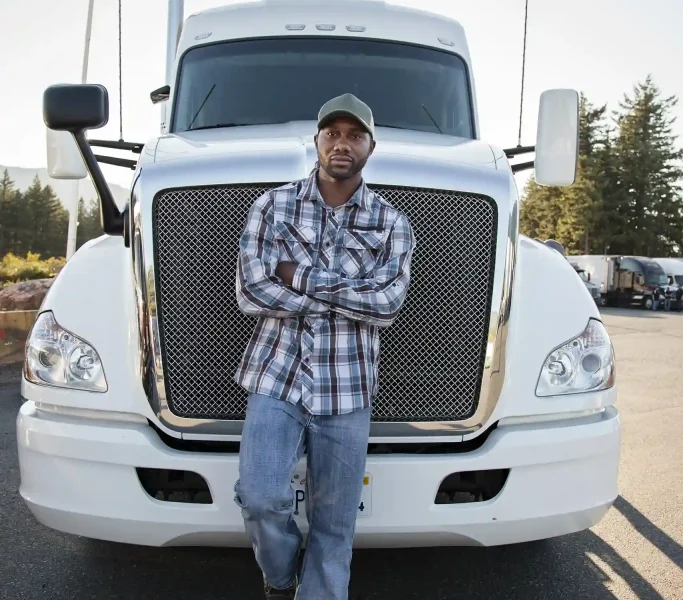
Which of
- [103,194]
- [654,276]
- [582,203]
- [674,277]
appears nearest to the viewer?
[103,194]

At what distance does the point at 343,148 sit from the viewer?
252 cm

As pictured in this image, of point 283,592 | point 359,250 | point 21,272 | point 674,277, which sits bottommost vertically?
point 21,272

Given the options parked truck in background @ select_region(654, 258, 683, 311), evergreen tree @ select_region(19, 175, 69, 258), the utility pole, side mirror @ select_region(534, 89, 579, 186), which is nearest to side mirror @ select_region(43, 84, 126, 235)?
side mirror @ select_region(534, 89, 579, 186)

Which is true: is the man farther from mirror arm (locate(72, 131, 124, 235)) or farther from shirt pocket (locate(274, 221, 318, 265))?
mirror arm (locate(72, 131, 124, 235))

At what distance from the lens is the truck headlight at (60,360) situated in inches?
113

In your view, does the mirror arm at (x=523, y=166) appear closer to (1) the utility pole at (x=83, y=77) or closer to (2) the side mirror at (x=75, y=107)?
(2) the side mirror at (x=75, y=107)

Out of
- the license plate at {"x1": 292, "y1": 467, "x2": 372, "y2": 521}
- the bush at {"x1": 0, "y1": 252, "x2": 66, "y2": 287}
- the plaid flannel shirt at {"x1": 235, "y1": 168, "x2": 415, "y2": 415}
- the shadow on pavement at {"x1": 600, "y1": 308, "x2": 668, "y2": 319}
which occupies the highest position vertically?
the plaid flannel shirt at {"x1": 235, "y1": 168, "x2": 415, "y2": 415}

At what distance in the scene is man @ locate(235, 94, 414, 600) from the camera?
2479mm

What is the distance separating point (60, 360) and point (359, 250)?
50.4 inches

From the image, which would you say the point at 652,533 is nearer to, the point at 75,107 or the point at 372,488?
the point at 372,488

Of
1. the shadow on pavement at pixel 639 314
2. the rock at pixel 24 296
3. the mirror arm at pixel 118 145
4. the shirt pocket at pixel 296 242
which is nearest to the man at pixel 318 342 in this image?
the shirt pocket at pixel 296 242

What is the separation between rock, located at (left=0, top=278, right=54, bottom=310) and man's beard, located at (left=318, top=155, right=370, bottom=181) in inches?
396

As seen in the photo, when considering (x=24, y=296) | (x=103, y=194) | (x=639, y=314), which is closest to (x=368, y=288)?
(x=103, y=194)

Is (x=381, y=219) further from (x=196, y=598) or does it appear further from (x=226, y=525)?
(x=196, y=598)
